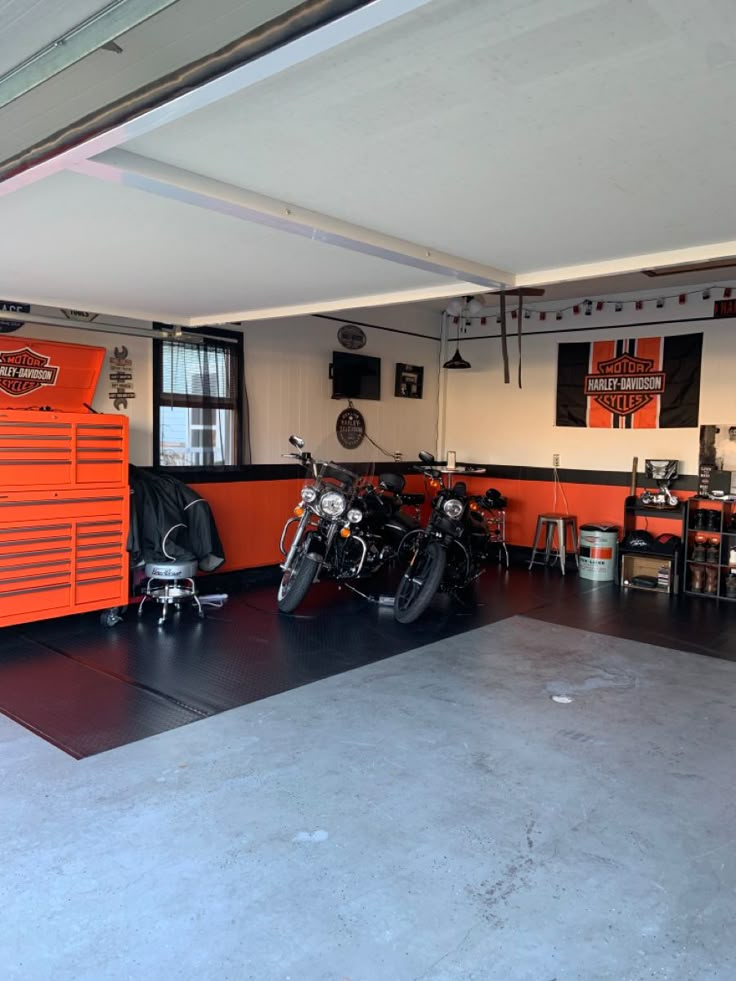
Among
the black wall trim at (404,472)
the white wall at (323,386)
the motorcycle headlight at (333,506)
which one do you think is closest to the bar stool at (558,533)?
the black wall trim at (404,472)

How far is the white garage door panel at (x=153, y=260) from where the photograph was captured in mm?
2961

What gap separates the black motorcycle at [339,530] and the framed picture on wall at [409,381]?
9.01 ft

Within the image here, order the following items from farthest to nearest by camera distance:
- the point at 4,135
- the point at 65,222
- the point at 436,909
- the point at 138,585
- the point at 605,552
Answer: the point at 605,552 → the point at 138,585 → the point at 65,222 → the point at 436,909 → the point at 4,135

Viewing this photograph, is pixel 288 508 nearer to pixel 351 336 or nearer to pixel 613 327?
pixel 351 336

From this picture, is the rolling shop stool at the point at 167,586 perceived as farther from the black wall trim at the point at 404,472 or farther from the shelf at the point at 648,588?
the shelf at the point at 648,588

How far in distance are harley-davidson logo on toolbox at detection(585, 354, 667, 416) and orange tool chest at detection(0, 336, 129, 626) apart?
517 cm

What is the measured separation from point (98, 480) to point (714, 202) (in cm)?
421

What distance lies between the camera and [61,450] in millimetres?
4961

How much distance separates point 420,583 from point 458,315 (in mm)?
3880

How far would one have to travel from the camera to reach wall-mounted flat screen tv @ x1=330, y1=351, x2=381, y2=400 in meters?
7.76

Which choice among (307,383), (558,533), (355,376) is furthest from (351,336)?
(558,533)

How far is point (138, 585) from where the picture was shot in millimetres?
5742

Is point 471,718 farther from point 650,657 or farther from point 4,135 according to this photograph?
point 4,135

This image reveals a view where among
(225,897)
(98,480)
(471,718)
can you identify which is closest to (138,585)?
(98,480)
